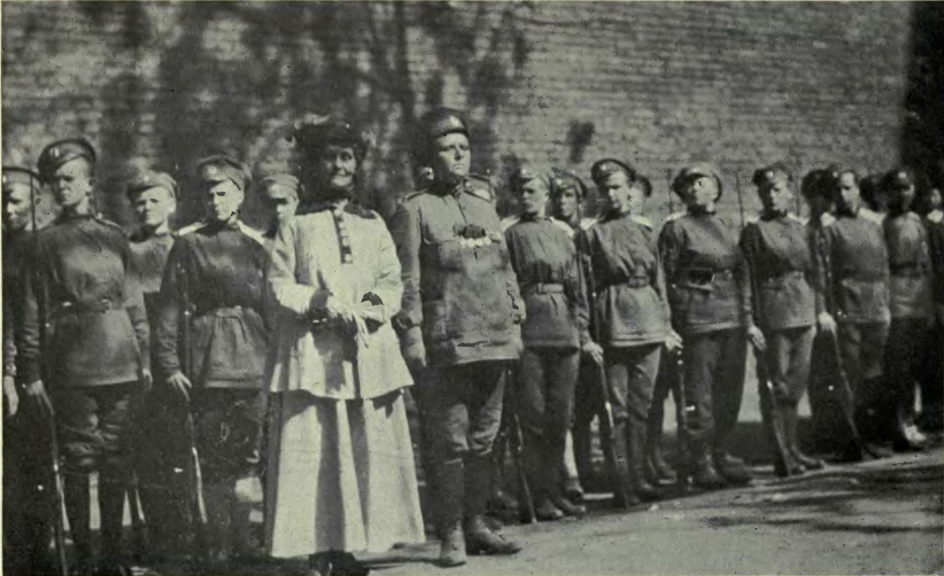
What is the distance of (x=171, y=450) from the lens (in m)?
5.32

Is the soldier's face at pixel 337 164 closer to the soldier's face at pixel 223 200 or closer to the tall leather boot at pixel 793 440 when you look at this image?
the soldier's face at pixel 223 200

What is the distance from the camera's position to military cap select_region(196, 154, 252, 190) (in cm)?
529

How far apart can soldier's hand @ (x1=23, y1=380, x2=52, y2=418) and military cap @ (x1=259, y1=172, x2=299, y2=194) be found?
170cm

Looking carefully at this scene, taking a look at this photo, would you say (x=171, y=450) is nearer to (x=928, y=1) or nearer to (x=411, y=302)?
(x=411, y=302)

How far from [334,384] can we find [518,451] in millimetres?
1724

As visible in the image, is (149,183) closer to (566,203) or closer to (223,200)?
(223,200)

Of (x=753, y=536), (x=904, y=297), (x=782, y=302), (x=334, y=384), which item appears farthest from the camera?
(x=904, y=297)

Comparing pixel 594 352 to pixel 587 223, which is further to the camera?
pixel 587 223

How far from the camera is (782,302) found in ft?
22.6

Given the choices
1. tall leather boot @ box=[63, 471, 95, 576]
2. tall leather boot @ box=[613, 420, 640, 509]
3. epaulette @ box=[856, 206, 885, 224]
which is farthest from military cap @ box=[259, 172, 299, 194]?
epaulette @ box=[856, 206, 885, 224]

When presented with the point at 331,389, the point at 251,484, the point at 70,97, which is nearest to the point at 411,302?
the point at 331,389

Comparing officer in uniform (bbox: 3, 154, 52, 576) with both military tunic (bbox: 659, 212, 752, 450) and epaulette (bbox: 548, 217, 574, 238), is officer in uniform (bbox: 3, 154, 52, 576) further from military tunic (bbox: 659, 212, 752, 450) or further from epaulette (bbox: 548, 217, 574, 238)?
military tunic (bbox: 659, 212, 752, 450)

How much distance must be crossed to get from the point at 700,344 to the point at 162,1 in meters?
3.37

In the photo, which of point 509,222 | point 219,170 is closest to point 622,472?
point 509,222
